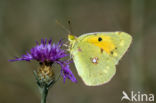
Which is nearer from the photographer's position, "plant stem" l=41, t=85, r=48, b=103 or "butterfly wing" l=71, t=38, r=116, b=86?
"plant stem" l=41, t=85, r=48, b=103

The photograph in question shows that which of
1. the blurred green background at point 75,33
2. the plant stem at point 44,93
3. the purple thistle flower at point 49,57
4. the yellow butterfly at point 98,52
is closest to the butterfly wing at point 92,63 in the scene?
the yellow butterfly at point 98,52

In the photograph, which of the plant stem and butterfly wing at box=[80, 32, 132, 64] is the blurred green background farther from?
the plant stem

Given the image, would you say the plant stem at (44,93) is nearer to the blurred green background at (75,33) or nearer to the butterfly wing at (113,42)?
the butterfly wing at (113,42)

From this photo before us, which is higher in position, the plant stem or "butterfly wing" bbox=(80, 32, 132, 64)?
"butterfly wing" bbox=(80, 32, 132, 64)

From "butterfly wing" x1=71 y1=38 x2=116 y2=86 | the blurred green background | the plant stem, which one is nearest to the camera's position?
the plant stem

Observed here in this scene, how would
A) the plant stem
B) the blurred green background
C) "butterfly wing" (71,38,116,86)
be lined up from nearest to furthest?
the plant stem → "butterfly wing" (71,38,116,86) → the blurred green background

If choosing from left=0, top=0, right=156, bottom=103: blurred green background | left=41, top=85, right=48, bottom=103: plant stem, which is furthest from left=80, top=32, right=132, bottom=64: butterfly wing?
left=0, top=0, right=156, bottom=103: blurred green background
